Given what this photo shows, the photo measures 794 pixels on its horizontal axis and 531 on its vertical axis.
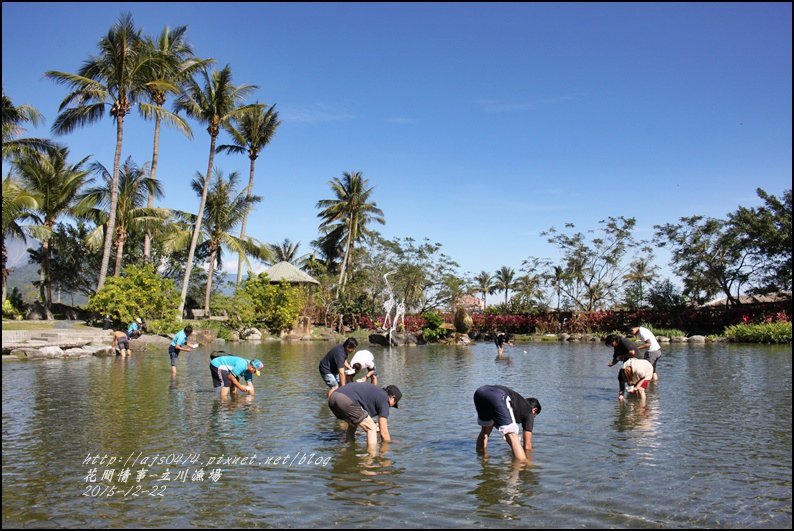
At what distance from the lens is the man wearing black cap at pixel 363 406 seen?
8945 millimetres

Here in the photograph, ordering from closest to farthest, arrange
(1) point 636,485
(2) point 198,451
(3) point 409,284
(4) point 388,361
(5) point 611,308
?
1. (1) point 636,485
2. (2) point 198,451
3. (4) point 388,361
4. (5) point 611,308
5. (3) point 409,284

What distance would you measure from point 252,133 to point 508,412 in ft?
132

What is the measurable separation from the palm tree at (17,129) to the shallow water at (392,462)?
18.4 m

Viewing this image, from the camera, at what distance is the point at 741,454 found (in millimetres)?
8961

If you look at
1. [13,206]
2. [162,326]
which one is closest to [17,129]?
[13,206]

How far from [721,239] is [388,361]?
91.5 ft

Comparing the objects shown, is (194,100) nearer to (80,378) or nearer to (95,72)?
(95,72)

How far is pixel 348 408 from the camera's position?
8.91 meters

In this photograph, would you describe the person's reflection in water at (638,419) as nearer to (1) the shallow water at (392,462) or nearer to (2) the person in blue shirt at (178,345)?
(1) the shallow water at (392,462)

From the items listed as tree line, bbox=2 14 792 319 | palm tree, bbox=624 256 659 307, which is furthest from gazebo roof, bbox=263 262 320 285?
palm tree, bbox=624 256 659 307

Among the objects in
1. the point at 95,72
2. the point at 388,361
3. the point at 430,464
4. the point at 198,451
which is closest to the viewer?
the point at 430,464

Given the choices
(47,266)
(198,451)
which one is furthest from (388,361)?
(47,266)

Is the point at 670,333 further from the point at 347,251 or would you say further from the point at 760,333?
the point at 347,251

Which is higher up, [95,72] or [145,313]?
[95,72]
